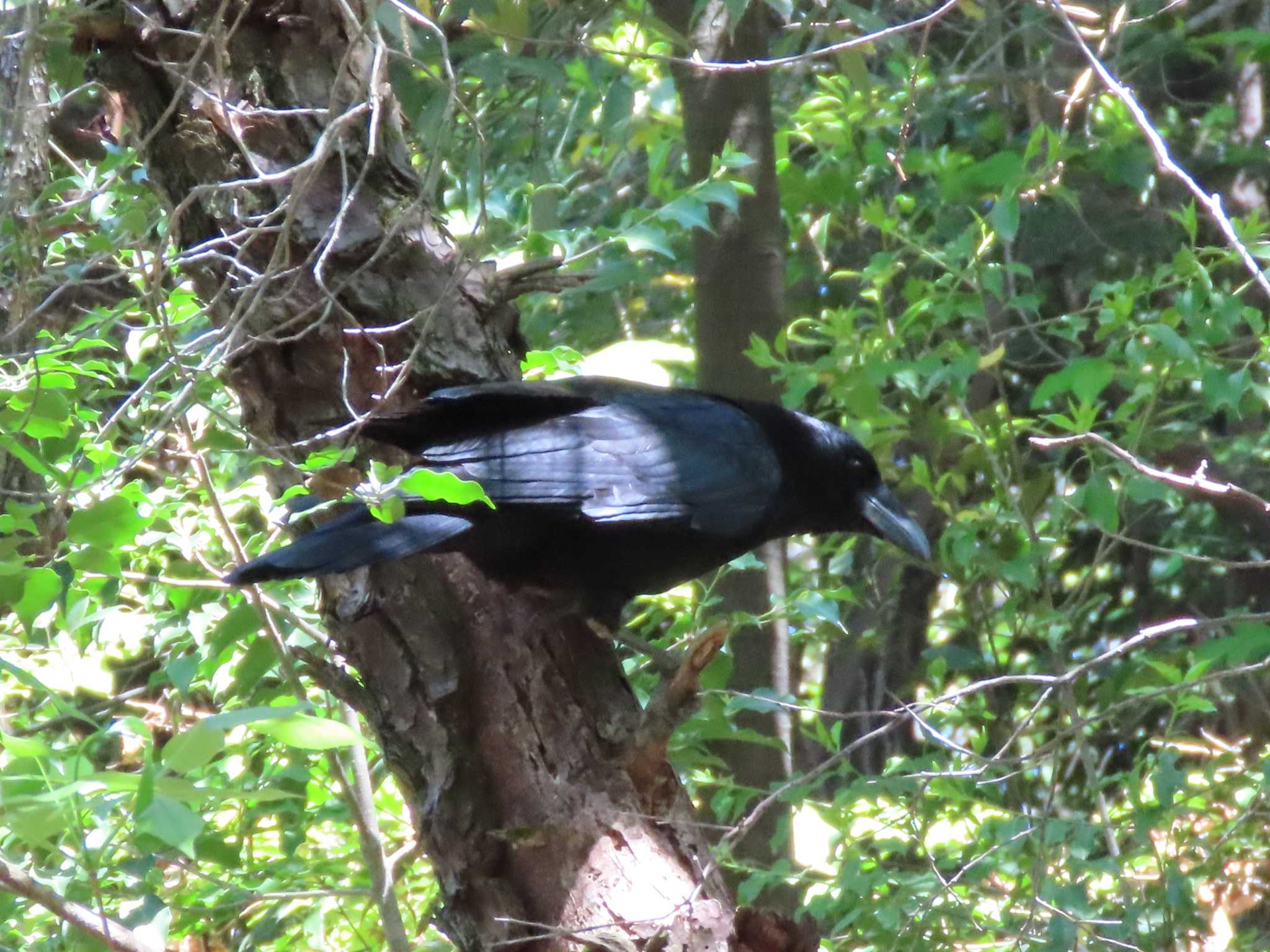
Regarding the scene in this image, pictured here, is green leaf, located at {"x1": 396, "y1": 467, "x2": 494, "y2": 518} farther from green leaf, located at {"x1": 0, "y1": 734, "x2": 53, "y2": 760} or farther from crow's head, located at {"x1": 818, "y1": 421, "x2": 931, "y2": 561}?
crow's head, located at {"x1": 818, "y1": 421, "x2": 931, "y2": 561}

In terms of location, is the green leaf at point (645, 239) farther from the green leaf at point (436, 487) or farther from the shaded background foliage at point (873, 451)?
the green leaf at point (436, 487)

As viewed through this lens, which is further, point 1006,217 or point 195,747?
point 1006,217

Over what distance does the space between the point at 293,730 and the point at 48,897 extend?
66 centimetres

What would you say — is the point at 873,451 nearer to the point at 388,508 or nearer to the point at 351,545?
the point at 351,545

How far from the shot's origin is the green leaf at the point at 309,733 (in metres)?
1.40

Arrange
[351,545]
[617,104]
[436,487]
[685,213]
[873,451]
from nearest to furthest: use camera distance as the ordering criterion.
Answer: [436,487], [351,545], [685,213], [617,104], [873,451]

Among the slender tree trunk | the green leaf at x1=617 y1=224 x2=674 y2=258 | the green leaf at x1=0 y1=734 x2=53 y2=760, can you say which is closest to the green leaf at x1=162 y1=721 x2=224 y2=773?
the green leaf at x1=0 y1=734 x2=53 y2=760

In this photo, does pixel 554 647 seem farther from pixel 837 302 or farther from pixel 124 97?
pixel 837 302

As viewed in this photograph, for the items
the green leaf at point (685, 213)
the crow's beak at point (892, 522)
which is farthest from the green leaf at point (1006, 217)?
the crow's beak at point (892, 522)

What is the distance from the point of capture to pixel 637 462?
115 inches

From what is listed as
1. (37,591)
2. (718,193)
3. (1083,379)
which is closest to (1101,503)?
(1083,379)

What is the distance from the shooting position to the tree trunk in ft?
7.86

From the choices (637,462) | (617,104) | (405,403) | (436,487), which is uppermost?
(617,104)

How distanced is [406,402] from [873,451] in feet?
5.58
